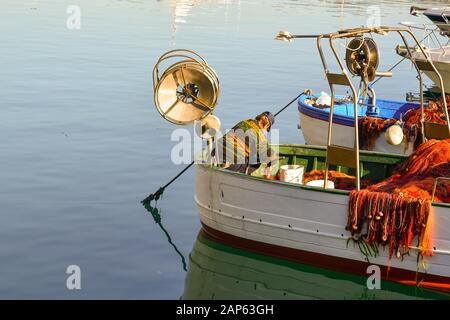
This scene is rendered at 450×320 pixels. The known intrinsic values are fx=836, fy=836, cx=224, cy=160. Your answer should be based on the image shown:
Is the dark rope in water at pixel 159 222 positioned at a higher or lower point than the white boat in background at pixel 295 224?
lower

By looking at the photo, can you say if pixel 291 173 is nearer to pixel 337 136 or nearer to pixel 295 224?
pixel 295 224

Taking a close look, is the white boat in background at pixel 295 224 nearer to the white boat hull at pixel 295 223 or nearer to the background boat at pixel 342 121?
the white boat hull at pixel 295 223

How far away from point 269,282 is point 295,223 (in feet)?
3.71

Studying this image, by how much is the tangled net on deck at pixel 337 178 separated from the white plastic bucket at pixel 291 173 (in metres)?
0.23

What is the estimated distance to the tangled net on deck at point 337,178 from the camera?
15.6m

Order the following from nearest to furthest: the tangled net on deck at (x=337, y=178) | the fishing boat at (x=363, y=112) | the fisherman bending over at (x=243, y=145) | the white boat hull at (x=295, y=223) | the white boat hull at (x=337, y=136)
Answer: the white boat hull at (x=295, y=223)
the fisherman bending over at (x=243, y=145)
the tangled net on deck at (x=337, y=178)
the fishing boat at (x=363, y=112)
the white boat hull at (x=337, y=136)

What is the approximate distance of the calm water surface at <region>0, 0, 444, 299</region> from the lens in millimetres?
14602

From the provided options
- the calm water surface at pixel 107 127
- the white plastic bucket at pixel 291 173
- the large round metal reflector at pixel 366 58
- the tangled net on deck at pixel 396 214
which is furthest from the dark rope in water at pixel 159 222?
the large round metal reflector at pixel 366 58

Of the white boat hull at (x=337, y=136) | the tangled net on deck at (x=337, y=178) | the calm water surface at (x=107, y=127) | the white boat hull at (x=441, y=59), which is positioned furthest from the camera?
the white boat hull at (x=441, y=59)

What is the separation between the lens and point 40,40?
40969 mm

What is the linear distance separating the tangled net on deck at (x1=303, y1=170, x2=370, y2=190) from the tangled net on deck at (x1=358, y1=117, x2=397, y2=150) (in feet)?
14.4

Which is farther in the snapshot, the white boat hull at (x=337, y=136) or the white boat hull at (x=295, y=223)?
the white boat hull at (x=337, y=136)

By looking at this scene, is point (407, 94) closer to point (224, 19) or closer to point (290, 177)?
point (290, 177)

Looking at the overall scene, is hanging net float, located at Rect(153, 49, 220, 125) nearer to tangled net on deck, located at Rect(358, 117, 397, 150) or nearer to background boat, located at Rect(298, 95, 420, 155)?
background boat, located at Rect(298, 95, 420, 155)
